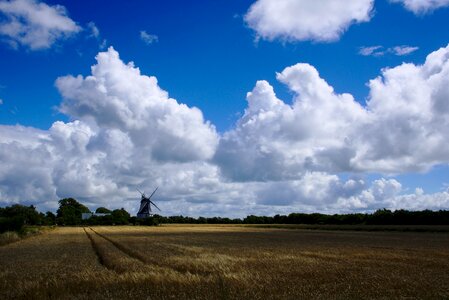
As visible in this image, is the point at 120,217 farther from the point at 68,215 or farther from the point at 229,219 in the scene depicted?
the point at 229,219

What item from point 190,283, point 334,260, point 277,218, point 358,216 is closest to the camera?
point 190,283

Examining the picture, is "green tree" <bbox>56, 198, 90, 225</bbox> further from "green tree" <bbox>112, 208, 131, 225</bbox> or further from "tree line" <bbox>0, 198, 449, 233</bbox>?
"green tree" <bbox>112, 208, 131, 225</bbox>

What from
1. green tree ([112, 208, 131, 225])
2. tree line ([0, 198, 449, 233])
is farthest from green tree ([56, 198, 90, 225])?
green tree ([112, 208, 131, 225])

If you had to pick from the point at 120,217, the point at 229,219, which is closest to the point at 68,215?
the point at 120,217

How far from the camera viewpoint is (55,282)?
1694 cm

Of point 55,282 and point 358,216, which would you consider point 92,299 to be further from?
point 358,216

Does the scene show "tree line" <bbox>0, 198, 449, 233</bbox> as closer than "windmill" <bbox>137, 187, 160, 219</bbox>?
Yes

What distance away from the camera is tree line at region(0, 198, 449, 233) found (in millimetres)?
89044

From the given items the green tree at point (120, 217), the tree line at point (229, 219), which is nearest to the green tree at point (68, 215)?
the tree line at point (229, 219)

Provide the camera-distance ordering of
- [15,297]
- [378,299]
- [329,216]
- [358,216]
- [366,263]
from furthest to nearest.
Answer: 1. [329,216]
2. [358,216]
3. [366,263]
4. [15,297]
5. [378,299]

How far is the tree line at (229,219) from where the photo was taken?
89044mm

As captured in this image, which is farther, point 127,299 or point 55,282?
point 55,282

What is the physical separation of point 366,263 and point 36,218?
5090 inches

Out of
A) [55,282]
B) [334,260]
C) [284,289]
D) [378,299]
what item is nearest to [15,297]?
[55,282]
